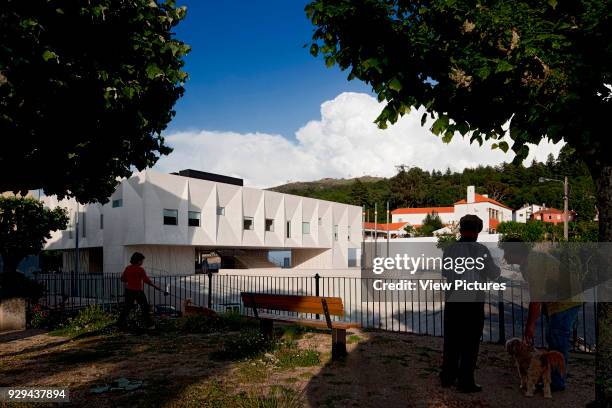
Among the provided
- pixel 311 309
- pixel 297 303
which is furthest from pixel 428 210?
pixel 311 309

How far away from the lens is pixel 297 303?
7.59 metres

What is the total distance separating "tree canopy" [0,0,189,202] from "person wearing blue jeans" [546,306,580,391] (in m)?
7.14

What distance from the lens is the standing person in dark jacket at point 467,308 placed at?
17.0 ft

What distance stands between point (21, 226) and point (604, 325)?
102 ft

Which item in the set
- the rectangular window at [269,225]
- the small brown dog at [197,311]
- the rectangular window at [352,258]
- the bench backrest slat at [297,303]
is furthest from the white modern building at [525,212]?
the bench backrest slat at [297,303]

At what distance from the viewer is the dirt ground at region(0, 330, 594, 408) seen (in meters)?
5.05

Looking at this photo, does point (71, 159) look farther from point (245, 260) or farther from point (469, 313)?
point (245, 260)

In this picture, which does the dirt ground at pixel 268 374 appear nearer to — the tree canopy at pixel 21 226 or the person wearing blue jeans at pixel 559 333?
the person wearing blue jeans at pixel 559 333

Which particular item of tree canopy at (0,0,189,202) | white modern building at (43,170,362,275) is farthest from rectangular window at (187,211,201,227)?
tree canopy at (0,0,189,202)

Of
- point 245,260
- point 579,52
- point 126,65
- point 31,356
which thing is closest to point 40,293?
point 31,356

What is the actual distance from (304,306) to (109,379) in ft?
10.3

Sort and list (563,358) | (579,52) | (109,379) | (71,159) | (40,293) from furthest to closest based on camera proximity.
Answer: (40,293), (71,159), (109,379), (563,358), (579,52)

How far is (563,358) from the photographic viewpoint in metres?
5.13

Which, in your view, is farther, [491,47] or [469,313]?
[469,313]
